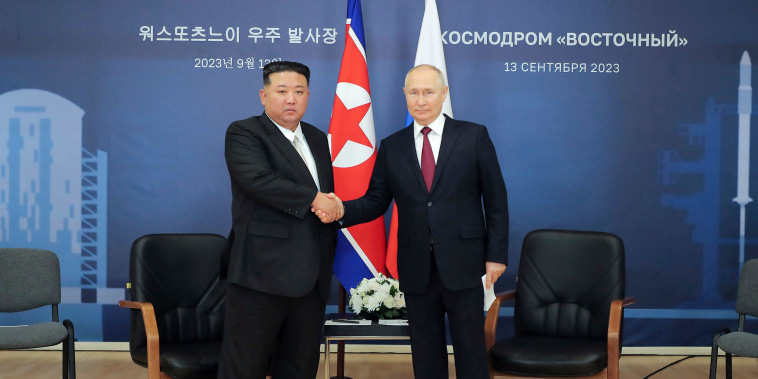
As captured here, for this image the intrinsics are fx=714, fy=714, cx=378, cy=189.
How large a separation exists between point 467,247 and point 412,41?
8.15ft

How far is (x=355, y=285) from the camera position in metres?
4.53

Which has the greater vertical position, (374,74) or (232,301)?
(374,74)

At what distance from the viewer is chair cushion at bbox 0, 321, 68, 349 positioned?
361 centimetres

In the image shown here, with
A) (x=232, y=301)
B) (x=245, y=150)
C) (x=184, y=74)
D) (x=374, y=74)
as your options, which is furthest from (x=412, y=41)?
(x=232, y=301)

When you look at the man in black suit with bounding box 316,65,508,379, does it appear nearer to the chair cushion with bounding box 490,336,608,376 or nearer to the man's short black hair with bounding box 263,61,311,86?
the chair cushion with bounding box 490,336,608,376

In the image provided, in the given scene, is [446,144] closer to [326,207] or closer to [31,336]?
[326,207]

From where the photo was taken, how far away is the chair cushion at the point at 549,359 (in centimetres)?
331

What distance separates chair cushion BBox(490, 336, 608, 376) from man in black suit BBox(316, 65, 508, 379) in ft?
0.96

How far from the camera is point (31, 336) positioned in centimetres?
365

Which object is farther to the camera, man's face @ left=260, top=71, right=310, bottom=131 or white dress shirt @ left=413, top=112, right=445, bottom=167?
white dress shirt @ left=413, top=112, right=445, bottom=167

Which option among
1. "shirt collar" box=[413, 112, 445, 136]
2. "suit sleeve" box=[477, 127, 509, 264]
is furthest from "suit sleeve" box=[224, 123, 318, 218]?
"suit sleeve" box=[477, 127, 509, 264]

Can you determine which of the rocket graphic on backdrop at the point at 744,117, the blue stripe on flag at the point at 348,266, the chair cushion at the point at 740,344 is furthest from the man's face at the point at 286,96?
the rocket graphic on backdrop at the point at 744,117

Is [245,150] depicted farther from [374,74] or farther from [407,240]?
[374,74]

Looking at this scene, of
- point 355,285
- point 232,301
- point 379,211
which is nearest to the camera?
point 232,301
